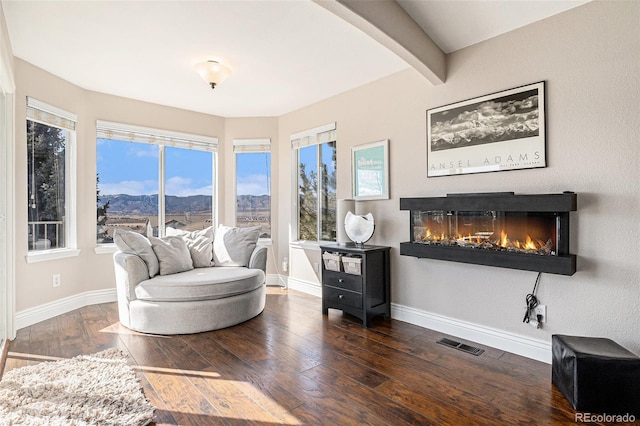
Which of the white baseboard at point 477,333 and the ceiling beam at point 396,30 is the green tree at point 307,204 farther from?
the ceiling beam at point 396,30

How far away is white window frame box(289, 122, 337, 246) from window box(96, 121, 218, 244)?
4.15ft

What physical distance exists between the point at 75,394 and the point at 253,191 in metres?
3.54

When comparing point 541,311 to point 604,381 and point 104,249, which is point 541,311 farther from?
point 104,249

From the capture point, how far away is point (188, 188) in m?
5.02

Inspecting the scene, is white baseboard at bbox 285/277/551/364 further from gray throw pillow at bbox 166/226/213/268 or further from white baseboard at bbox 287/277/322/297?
gray throw pillow at bbox 166/226/213/268

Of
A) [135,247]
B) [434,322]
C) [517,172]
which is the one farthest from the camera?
[135,247]

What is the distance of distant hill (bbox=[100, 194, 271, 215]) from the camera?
14.5 feet

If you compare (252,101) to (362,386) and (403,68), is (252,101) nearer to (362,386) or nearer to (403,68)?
(403,68)

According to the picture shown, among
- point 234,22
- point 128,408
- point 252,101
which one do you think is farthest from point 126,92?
point 128,408

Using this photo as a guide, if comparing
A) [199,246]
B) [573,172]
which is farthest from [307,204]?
[573,172]

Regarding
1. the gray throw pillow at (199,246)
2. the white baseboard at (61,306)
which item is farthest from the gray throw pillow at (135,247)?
the white baseboard at (61,306)

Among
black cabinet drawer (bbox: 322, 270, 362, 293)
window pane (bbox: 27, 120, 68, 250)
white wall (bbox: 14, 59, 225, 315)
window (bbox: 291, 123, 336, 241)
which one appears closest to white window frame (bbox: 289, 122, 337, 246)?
window (bbox: 291, 123, 336, 241)

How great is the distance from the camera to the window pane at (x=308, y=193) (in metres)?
4.71

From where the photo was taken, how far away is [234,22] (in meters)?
2.62
